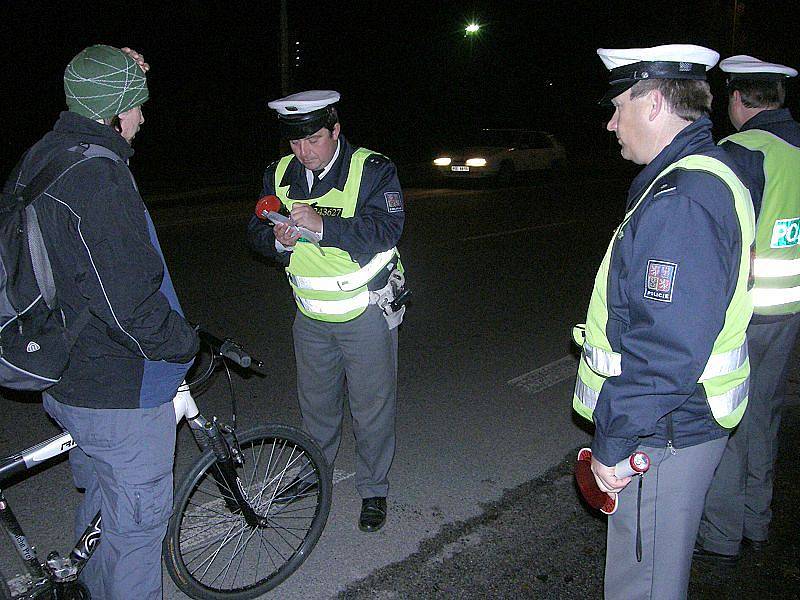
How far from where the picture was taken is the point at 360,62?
3841cm

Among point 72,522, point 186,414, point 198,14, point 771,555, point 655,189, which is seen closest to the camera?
point 655,189

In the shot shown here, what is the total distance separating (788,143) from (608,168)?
82.6 feet

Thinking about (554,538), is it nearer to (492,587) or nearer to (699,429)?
(492,587)

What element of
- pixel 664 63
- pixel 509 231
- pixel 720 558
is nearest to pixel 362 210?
pixel 664 63

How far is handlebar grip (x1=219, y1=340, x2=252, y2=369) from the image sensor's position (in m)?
2.78

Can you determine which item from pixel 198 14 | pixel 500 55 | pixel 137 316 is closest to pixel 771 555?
pixel 137 316

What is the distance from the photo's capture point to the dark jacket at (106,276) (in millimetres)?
2203

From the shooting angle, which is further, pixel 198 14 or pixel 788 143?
pixel 198 14

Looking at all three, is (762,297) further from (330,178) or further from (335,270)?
(330,178)

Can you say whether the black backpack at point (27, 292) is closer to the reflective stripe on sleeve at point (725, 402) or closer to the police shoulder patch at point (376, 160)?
the police shoulder patch at point (376, 160)

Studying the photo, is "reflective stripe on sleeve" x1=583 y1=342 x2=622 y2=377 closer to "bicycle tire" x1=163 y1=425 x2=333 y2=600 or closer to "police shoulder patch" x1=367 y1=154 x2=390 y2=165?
"bicycle tire" x1=163 y1=425 x2=333 y2=600

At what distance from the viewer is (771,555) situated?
356cm

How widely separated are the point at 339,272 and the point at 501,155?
17.3 metres

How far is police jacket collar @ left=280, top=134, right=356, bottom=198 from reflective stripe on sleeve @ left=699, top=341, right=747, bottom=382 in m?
1.89
